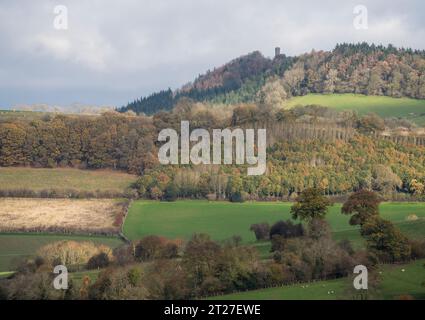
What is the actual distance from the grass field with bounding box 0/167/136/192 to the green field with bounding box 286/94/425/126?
1796 inches

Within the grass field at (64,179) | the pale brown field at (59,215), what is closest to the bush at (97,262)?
the pale brown field at (59,215)

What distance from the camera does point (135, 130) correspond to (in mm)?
108250

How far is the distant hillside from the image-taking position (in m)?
140

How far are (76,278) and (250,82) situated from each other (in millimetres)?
120432

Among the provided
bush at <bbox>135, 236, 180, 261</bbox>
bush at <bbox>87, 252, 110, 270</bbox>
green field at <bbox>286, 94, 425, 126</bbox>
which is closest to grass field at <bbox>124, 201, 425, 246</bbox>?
bush at <bbox>135, 236, 180, 261</bbox>

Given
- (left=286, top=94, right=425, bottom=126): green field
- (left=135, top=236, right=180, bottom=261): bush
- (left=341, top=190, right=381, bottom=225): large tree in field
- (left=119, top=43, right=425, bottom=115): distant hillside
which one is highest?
(left=119, top=43, right=425, bottom=115): distant hillside

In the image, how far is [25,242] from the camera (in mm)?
65750

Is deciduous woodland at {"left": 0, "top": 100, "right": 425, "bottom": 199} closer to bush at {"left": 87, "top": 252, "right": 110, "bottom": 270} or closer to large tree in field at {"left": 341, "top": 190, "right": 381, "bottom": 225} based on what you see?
large tree in field at {"left": 341, "top": 190, "right": 381, "bottom": 225}

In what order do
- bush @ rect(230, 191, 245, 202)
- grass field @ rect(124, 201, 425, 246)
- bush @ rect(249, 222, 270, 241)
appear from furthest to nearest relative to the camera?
bush @ rect(230, 191, 245, 202), grass field @ rect(124, 201, 425, 246), bush @ rect(249, 222, 270, 241)

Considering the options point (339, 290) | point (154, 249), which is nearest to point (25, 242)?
point (154, 249)

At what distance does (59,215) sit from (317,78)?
8257 centimetres

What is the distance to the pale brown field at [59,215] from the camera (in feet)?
232

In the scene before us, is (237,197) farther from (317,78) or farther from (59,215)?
(317,78)
